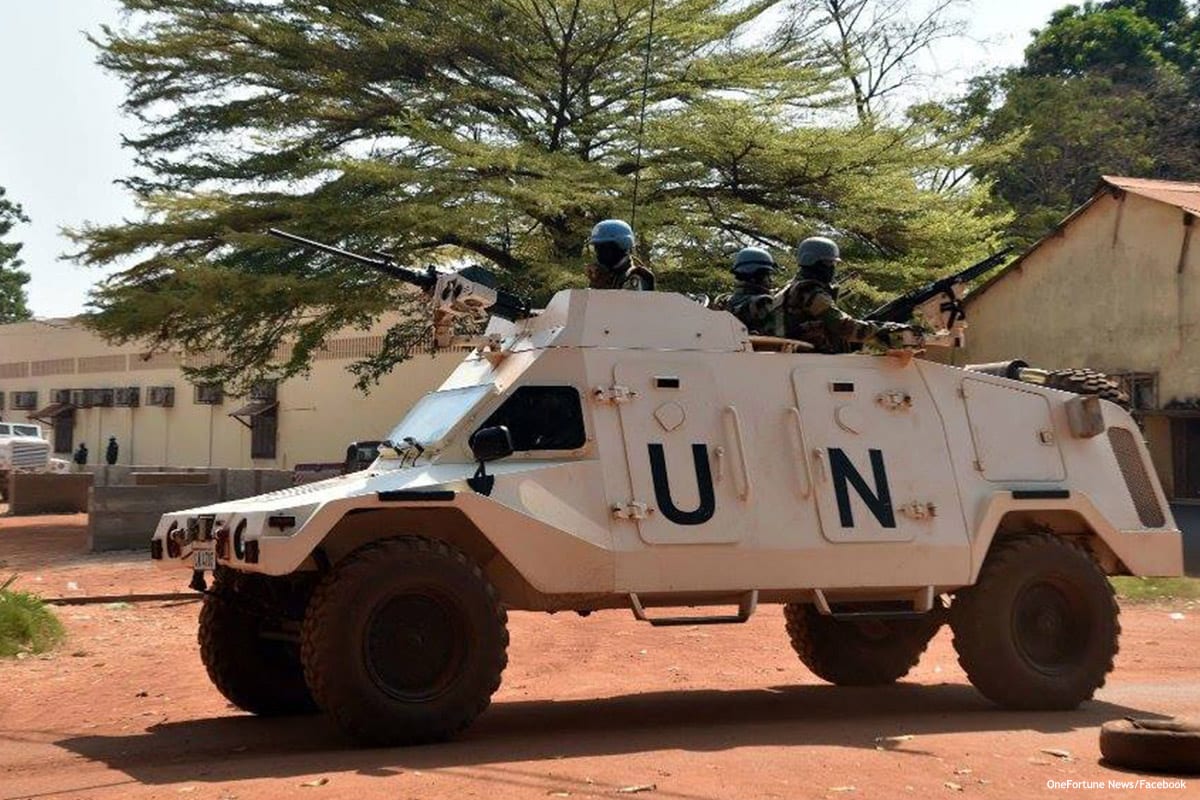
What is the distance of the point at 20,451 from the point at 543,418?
3383 cm

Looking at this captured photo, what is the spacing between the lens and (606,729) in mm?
9406

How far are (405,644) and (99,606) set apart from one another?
8383 millimetres

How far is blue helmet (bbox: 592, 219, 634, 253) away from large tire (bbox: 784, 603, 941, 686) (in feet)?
9.21

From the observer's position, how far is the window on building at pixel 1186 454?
22.3 m

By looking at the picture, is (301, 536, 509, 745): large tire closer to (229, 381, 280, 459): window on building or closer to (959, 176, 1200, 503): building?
(959, 176, 1200, 503): building

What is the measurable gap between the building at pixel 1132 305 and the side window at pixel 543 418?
14087 millimetres

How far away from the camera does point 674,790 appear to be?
7293mm

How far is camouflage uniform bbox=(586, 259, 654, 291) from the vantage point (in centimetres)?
1053

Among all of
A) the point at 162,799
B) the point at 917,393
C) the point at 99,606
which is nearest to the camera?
the point at 162,799

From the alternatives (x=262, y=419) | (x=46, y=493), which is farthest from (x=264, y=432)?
(x=46, y=493)

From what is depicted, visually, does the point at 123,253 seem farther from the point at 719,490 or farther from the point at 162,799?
the point at 162,799

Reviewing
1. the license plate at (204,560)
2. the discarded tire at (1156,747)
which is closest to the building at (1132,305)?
the discarded tire at (1156,747)

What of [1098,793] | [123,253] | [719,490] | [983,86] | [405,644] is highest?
[983,86]

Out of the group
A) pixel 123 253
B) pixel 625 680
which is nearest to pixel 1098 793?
pixel 625 680
